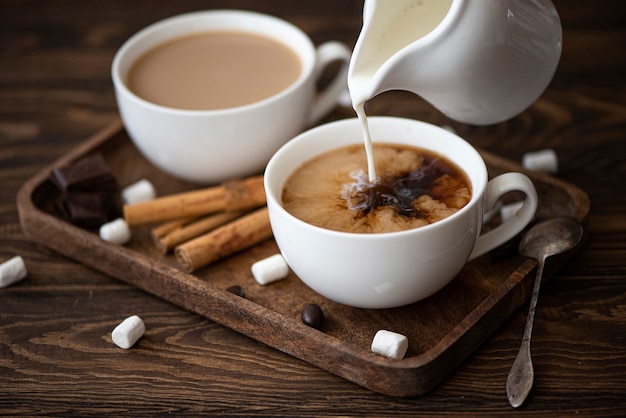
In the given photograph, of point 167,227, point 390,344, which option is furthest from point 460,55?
point 167,227

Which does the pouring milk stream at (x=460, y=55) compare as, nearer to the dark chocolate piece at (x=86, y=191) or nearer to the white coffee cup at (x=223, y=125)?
the white coffee cup at (x=223, y=125)

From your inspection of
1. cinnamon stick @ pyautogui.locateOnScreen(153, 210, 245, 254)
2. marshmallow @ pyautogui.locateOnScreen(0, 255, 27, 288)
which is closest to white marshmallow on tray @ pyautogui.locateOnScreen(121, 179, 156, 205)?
cinnamon stick @ pyautogui.locateOnScreen(153, 210, 245, 254)

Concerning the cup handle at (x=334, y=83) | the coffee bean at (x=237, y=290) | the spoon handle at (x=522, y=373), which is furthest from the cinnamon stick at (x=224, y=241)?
the spoon handle at (x=522, y=373)

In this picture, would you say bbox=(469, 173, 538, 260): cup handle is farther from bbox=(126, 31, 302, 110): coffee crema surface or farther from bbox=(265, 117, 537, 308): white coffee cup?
bbox=(126, 31, 302, 110): coffee crema surface

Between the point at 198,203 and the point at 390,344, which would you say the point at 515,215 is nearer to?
the point at 390,344

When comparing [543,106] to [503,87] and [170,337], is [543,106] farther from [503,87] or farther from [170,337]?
[170,337]

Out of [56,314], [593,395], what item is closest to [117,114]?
[56,314]

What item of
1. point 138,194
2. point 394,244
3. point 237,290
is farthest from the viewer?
point 138,194

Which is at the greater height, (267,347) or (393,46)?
(393,46)
